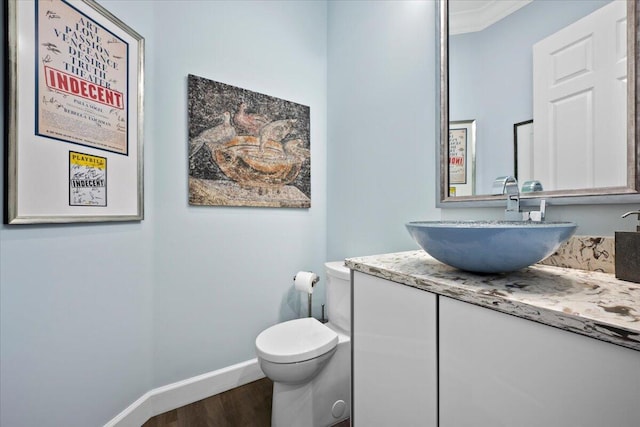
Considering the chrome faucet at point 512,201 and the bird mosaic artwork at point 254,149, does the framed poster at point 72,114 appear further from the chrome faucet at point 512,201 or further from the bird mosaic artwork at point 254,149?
the chrome faucet at point 512,201

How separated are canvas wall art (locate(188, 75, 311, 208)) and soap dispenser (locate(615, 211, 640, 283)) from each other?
151 cm

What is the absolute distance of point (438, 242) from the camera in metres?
0.70

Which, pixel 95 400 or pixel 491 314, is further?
pixel 95 400

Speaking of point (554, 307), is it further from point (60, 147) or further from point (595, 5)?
point (60, 147)

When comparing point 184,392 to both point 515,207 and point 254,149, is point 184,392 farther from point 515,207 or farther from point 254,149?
point 515,207

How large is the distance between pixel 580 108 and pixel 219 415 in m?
2.01

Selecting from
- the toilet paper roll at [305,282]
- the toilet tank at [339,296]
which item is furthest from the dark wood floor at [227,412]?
the toilet paper roll at [305,282]

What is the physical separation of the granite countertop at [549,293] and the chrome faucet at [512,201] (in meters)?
0.19

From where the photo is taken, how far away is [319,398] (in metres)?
1.33

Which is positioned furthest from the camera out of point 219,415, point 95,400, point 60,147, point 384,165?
point 384,165

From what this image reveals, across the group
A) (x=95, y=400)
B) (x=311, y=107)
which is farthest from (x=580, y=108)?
(x=95, y=400)

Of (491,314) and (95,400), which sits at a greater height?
(491,314)

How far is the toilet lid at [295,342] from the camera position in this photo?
1.19 metres

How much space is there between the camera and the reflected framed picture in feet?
3.83
